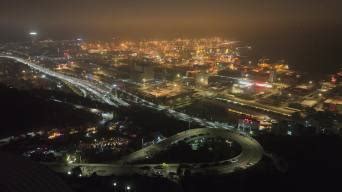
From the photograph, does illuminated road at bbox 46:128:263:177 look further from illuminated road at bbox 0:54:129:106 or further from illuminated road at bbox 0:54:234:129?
illuminated road at bbox 0:54:129:106

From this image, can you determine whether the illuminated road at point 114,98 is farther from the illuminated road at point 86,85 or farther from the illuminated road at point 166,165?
the illuminated road at point 166,165

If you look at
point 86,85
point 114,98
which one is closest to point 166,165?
point 114,98

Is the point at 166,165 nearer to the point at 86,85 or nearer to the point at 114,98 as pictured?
the point at 114,98

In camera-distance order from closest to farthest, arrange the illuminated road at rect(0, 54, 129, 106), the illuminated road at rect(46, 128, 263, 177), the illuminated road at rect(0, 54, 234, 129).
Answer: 1. the illuminated road at rect(46, 128, 263, 177)
2. the illuminated road at rect(0, 54, 234, 129)
3. the illuminated road at rect(0, 54, 129, 106)

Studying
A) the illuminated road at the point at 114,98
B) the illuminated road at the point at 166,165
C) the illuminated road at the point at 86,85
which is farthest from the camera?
the illuminated road at the point at 86,85

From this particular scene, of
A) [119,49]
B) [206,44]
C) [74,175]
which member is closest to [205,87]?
[74,175]

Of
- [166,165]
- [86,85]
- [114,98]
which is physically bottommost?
[166,165]

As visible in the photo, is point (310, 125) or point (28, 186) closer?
point (28, 186)

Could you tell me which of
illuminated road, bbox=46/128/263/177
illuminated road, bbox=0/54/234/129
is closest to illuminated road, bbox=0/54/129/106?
illuminated road, bbox=0/54/234/129

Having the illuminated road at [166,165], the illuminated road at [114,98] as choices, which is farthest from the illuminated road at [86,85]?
the illuminated road at [166,165]

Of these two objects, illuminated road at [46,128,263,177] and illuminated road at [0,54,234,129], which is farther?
illuminated road at [0,54,234,129]

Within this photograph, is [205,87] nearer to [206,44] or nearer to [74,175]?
[74,175]
